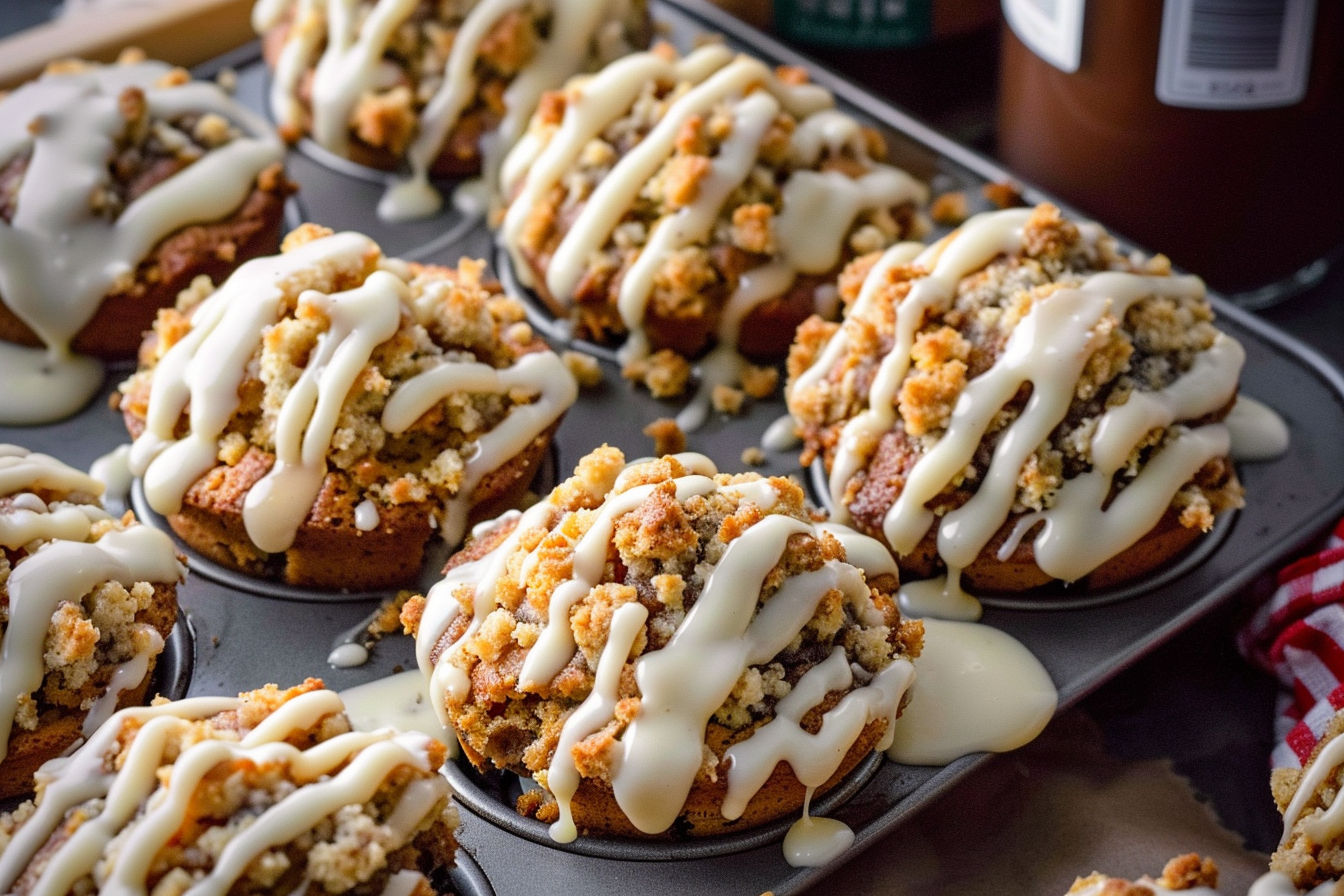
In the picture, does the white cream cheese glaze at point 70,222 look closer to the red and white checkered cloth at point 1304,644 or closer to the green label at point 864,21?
the green label at point 864,21

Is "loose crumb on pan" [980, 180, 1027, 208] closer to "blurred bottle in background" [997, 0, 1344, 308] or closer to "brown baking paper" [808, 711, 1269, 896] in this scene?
"blurred bottle in background" [997, 0, 1344, 308]

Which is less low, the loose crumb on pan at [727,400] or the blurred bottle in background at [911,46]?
the blurred bottle in background at [911,46]

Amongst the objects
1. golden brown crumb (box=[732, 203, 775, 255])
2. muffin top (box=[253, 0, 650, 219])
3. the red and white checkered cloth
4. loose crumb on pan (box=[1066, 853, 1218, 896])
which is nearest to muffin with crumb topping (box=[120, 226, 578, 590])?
golden brown crumb (box=[732, 203, 775, 255])

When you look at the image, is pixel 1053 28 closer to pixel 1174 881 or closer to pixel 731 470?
pixel 731 470

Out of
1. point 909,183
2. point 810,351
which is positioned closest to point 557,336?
point 810,351

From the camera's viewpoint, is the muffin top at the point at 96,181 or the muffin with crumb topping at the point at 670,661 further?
the muffin top at the point at 96,181

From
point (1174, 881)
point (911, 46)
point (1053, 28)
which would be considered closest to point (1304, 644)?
point (1174, 881)

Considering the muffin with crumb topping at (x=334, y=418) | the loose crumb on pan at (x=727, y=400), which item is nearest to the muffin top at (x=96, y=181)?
the muffin with crumb topping at (x=334, y=418)
